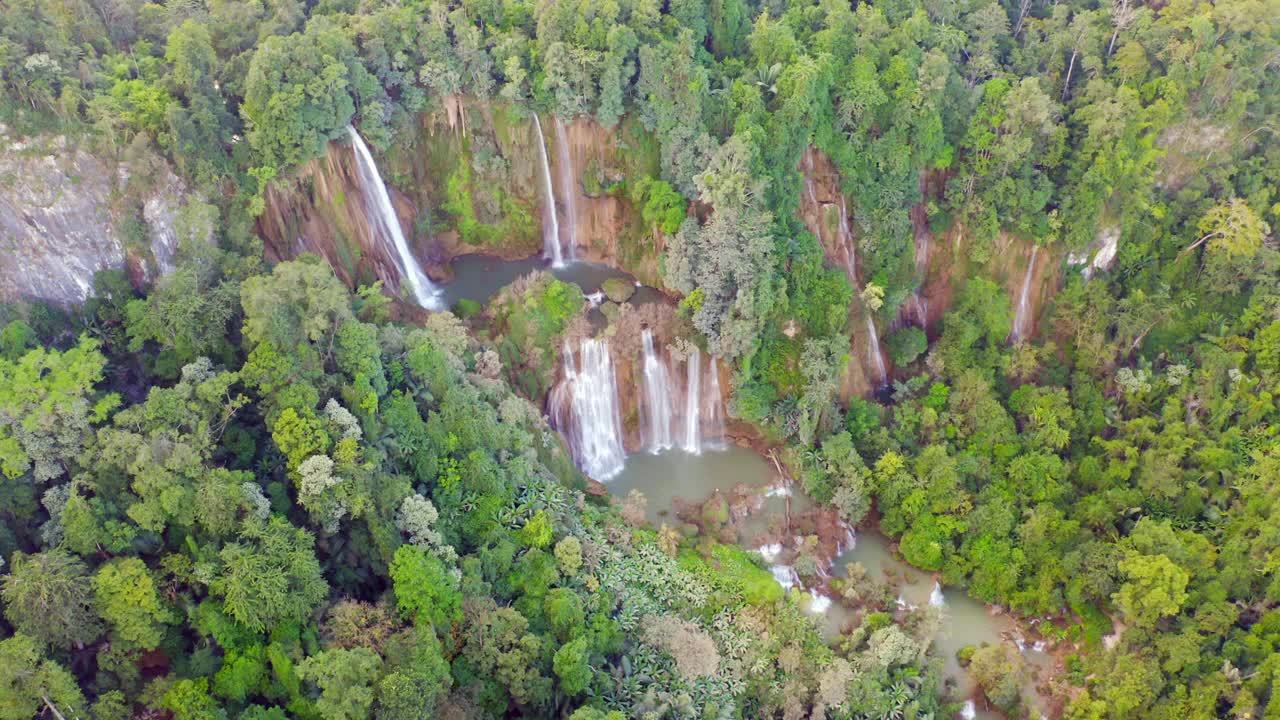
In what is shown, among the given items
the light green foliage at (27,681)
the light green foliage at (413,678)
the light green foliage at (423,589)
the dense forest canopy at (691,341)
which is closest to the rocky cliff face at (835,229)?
the dense forest canopy at (691,341)

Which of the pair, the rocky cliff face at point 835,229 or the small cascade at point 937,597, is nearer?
the small cascade at point 937,597

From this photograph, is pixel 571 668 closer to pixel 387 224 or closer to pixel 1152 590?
pixel 1152 590

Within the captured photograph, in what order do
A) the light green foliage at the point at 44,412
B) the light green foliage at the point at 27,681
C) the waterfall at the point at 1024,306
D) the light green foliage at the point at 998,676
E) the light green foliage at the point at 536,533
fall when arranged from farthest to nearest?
the waterfall at the point at 1024,306 < the light green foliage at the point at 998,676 < the light green foliage at the point at 536,533 < the light green foliage at the point at 44,412 < the light green foliage at the point at 27,681

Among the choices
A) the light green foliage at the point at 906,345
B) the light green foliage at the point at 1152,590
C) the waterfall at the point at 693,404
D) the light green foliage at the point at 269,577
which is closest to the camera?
the light green foliage at the point at 269,577

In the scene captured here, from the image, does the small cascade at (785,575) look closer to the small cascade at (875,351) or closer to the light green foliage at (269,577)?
the small cascade at (875,351)

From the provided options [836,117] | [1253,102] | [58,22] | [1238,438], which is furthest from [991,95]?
[58,22]

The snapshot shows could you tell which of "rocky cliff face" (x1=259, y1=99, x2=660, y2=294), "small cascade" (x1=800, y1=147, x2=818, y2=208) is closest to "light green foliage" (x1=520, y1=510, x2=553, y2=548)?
"rocky cliff face" (x1=259, y1=99, x2=660, y2=294)

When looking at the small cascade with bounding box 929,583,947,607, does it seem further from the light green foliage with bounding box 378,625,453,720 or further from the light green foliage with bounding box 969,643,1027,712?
the light green foliage with bounding box 378,625,453,720

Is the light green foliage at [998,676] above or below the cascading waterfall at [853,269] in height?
below
